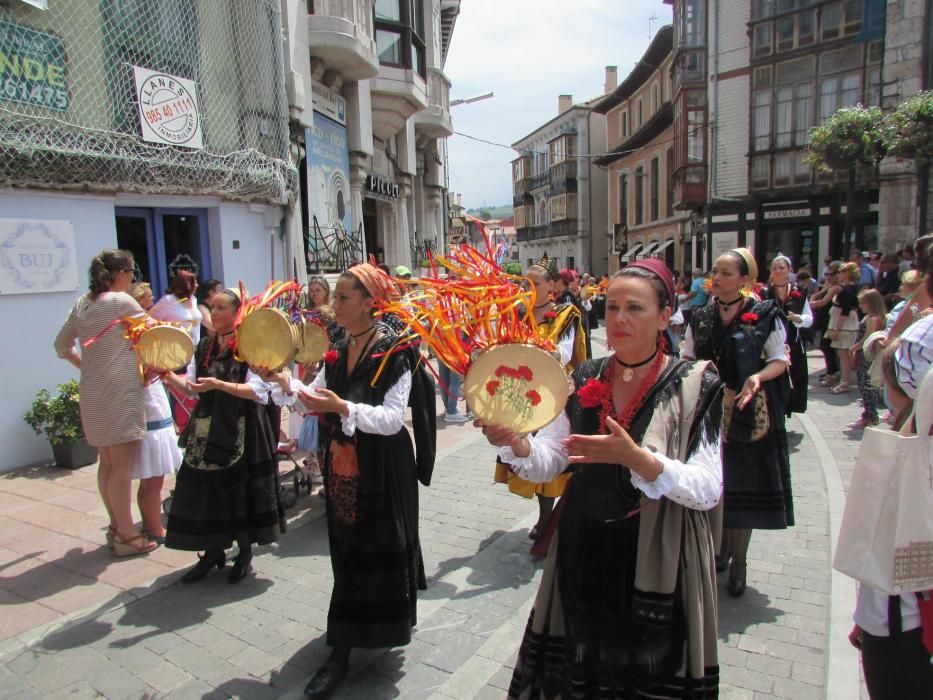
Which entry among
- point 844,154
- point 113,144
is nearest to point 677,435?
point 113,144

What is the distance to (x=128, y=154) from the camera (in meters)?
7.00

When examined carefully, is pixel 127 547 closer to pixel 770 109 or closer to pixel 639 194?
pixel 770 109

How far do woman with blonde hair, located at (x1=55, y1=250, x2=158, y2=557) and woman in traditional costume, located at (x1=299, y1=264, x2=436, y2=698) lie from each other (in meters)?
2.03

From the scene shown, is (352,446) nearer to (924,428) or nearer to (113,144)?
(924,428)

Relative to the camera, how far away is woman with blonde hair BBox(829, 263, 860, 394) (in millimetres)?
9500

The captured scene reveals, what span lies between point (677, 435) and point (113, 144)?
280 inches

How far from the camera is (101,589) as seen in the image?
3934 mm

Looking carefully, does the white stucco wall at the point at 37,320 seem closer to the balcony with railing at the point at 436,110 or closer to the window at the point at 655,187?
the balcony with railing at the point at 436,110

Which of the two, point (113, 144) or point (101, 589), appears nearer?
point (101, 589)

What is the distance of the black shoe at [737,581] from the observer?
3688 mm

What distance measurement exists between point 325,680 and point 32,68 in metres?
6.61

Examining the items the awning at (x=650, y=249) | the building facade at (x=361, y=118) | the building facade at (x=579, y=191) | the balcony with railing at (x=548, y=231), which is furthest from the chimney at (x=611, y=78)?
the building facade at (x=361, y=118)

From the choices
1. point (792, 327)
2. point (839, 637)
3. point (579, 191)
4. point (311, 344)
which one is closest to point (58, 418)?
point (311, 344)

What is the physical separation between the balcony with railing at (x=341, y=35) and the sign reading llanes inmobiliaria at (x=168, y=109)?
3224 mm
